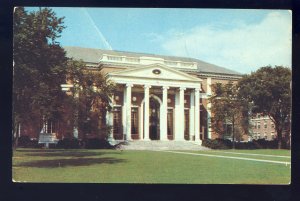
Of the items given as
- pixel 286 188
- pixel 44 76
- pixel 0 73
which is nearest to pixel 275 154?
pixel 286 188

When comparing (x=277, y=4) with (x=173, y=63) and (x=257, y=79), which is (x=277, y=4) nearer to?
(x=257, y=79)

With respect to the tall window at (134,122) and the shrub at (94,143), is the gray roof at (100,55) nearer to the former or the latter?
the tall window at (134,122)

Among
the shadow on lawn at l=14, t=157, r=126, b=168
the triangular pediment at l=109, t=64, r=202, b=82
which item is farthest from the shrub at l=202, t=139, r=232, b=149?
the shadow on lawn at l=14, t=157, r=126, b=168

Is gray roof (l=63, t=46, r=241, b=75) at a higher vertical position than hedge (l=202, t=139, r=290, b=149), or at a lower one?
higher

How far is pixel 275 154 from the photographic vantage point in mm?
12430

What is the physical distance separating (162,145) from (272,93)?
404 centimetres

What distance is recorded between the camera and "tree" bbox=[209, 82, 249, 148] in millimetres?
13125

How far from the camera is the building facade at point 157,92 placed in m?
12.6

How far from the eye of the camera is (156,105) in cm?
1465

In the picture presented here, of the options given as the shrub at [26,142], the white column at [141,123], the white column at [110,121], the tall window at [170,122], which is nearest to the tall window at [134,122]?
the white column at [141,123]

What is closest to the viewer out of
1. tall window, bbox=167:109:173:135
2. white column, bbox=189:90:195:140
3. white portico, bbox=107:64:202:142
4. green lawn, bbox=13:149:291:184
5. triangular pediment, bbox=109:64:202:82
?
green lawn, bbox=13:149:291:184

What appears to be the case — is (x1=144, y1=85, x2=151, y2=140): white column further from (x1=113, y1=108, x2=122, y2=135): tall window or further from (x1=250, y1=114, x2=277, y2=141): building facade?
(x1=250, y1=114, x2=277, y2=141): building facade

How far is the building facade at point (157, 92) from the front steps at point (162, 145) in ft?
0.58

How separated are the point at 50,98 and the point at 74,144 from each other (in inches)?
62.7
